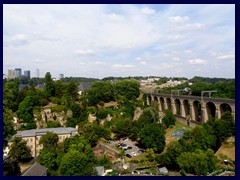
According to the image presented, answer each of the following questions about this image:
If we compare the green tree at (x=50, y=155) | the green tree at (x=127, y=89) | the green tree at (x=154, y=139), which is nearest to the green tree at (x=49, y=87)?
the green tree at (x=127, y=89)

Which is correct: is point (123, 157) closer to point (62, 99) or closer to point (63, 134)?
point (63, 134)

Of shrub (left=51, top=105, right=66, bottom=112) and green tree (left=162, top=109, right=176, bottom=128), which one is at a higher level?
shrub (left=51, top=105, right=66, bottom=112)

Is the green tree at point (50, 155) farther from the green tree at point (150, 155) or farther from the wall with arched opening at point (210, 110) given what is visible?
the wall with arched opening at point (210, 110)

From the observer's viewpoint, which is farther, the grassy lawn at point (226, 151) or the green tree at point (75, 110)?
the green tree at point (75, 110)

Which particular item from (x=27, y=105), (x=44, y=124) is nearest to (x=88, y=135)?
(x=44, y=124)

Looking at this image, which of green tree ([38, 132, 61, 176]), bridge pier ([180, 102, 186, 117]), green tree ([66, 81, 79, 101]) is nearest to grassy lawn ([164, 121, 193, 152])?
bridge pier ([180, 102, 186, 117])

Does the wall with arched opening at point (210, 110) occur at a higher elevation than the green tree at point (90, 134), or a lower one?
higher

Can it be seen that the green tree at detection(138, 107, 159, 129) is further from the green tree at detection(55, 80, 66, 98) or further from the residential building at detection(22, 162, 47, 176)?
the residential building at detection(22, 162, 47, 176)

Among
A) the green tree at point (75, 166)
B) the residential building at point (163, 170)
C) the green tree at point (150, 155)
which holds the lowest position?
the residential building at point (163, 170)
